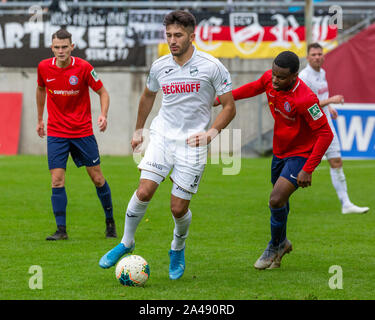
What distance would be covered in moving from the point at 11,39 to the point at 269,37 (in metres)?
7.21

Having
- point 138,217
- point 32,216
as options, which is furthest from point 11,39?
point 138,217

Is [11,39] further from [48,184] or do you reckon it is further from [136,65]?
[48,184]

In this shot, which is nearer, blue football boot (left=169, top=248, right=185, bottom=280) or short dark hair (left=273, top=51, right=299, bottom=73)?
blue football boot (left=169, top=248, right=185, bottom=280)

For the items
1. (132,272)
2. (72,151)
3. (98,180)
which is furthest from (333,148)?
(132,272)

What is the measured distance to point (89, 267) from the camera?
279 inches

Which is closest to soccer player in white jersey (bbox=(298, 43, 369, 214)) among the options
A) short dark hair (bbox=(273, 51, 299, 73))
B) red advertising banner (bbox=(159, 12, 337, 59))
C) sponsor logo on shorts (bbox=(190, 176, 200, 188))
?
short dark hair (bbox=(273, 51, 299, 73))

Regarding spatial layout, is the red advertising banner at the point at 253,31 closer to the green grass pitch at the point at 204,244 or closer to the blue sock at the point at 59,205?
the green grass pitch at the point at 204,244

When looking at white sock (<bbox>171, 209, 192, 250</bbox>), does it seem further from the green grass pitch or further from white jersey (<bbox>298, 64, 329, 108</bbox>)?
white jersey (<bbox>298, 64, 329, 108</bbox>)

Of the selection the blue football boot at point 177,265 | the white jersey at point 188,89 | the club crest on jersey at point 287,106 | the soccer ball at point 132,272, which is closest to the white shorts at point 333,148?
the club crest on jersey at point 287,106

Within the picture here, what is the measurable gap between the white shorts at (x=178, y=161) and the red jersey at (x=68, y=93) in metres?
2.42

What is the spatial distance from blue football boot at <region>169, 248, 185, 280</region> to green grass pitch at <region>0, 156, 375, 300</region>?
0.07 m

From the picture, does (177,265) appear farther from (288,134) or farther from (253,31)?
(253,31)

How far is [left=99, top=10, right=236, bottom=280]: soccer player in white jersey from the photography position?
6.54 meters

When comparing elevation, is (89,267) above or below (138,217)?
below
